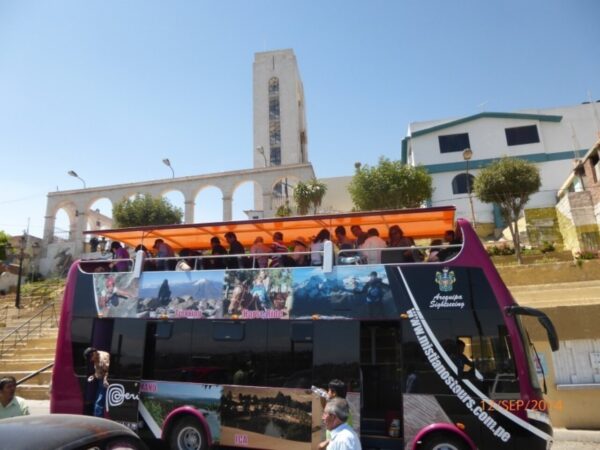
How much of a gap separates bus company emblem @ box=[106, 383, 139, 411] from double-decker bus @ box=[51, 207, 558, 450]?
0.12 feet

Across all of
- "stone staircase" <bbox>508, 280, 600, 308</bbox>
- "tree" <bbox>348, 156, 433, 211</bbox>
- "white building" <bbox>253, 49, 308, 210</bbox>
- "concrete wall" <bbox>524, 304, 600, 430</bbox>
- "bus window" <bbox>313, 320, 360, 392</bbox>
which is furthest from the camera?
"white building" <bbox>253, 49, 308, 210</bbox>

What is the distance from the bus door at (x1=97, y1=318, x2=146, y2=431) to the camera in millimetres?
7562

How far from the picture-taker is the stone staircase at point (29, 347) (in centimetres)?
1431

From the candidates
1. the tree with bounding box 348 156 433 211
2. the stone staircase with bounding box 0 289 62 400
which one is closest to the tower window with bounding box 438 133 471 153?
the tree with bounding box 348 156 433 211

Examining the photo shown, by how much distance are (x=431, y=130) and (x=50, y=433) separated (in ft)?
118

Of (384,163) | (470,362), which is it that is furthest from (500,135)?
(470,362)

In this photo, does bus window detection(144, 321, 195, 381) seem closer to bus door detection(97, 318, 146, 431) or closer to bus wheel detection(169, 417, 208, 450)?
bus door detection(97, 318, 146, 431)

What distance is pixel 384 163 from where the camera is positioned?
27531mm

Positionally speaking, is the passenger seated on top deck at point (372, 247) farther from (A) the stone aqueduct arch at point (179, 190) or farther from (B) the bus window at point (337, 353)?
(A) the stone aqueduct arch at point (179, 190)

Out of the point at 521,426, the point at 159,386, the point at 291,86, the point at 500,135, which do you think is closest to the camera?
the point at 521,426

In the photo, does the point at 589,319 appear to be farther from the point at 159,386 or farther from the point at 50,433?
the point at 50,433

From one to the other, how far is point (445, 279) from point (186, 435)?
17.6ft

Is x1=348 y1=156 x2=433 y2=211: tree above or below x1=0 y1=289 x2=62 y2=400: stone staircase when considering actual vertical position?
above
